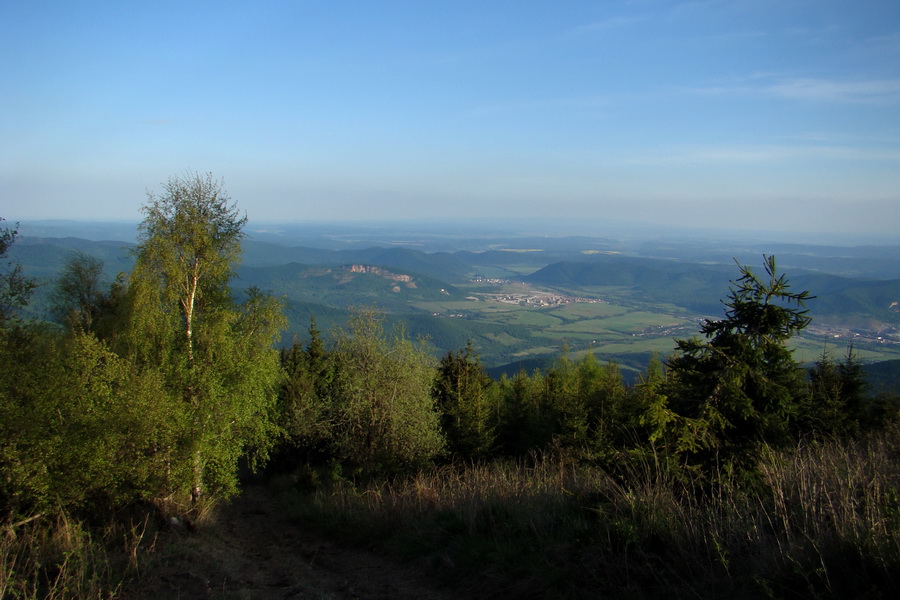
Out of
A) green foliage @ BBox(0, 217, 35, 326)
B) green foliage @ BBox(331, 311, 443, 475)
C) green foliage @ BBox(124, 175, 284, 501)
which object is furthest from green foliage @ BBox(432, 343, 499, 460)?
green foliage @ BBox(0, 217, 35, 326)

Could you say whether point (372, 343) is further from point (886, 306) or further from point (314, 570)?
point (886, 306)

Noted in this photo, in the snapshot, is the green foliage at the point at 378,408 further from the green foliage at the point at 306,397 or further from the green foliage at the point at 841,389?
the green foliage at the point at 841,389

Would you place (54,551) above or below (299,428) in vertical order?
above

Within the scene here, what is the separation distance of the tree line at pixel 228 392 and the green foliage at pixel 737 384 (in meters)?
0.03

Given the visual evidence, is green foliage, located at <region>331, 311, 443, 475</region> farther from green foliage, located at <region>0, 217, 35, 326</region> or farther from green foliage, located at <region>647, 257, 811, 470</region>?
green foliage, located at <region>647, 257, 811, 470</region>

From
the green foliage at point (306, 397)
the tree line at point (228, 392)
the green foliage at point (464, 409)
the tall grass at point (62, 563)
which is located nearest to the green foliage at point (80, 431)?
the tree line at point (228, 392)

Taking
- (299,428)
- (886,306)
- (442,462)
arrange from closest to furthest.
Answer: (299,428) → (442,462) → (886,306)

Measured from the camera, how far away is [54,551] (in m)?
7.16

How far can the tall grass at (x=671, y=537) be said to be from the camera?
4078 millimetres

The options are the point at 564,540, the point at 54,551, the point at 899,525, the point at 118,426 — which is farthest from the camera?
the point at 118,426

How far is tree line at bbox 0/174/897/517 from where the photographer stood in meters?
8.11

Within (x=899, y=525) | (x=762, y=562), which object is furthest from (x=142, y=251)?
(x=899, y=525)

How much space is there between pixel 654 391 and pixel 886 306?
179709 mm

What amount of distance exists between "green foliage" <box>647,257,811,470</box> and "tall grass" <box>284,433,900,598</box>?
2.02 ft
